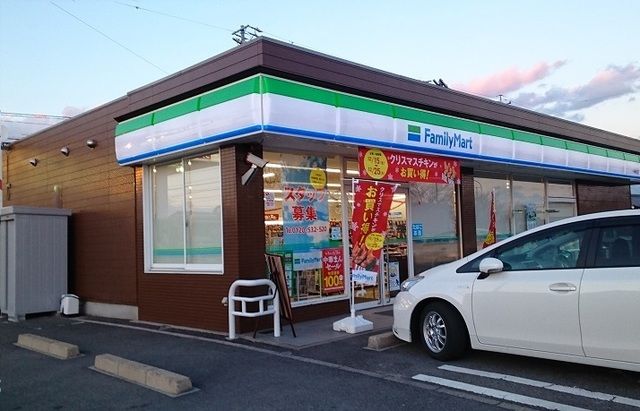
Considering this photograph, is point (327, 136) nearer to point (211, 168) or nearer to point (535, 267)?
point (211, 168)

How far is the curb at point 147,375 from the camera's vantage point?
577cm

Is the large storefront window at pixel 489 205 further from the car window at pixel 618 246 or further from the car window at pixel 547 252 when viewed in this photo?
the car window at pixel 618 246

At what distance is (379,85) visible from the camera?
392 inches

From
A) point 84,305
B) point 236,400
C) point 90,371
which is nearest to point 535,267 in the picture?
point 236,400

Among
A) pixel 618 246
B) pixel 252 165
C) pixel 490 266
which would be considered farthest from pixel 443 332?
pixel 252 165

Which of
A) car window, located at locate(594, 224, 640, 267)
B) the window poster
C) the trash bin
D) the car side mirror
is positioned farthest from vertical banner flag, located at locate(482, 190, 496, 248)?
the trash bin

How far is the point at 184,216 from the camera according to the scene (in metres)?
10.2

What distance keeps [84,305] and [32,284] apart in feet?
4.00

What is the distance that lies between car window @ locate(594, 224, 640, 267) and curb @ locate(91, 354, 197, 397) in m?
4.39

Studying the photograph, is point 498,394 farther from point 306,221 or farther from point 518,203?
point 518,203

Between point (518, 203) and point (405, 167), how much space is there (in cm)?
636

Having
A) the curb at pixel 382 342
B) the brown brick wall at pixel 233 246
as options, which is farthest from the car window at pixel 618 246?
the brown brick wall at pixel 233 246

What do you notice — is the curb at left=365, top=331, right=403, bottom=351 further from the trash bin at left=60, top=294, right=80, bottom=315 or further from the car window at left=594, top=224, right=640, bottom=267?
the trash bin at left=60, top=294, right=80, bottom=315

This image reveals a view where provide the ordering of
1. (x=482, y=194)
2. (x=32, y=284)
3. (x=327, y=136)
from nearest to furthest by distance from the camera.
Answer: (x=327, y=136), (x=32, y=284), (x=482, y=194)
